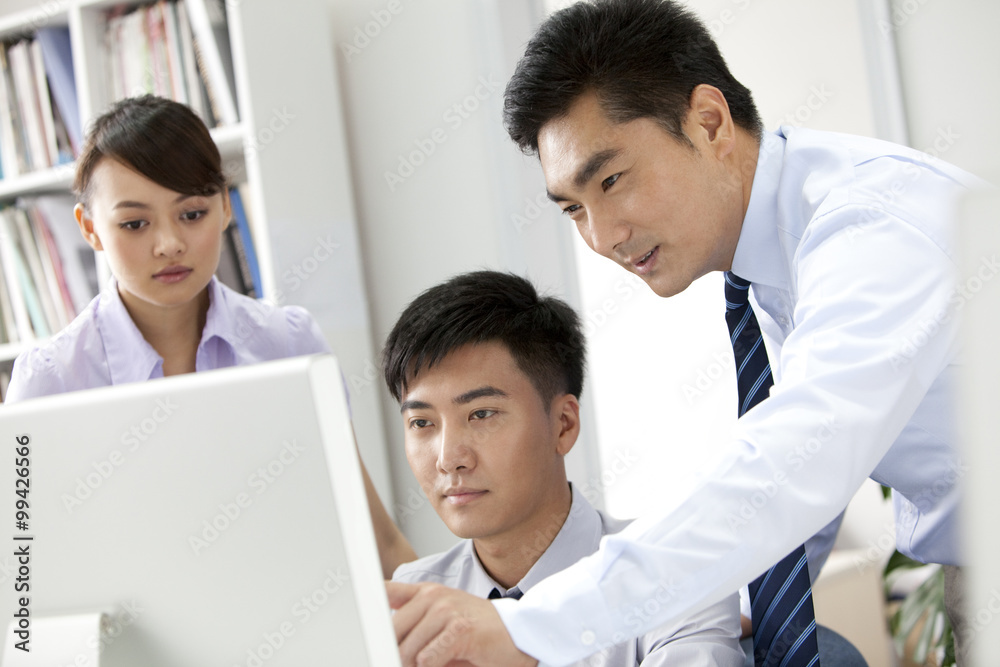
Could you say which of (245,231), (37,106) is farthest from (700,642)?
(37,106)

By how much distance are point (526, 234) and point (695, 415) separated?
0.62 meters

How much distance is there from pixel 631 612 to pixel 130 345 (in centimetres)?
113

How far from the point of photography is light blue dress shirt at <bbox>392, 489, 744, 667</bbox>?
101cm

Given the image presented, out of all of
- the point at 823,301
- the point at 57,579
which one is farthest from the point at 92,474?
the point at 823,301

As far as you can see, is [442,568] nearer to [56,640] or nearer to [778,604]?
[778,604]

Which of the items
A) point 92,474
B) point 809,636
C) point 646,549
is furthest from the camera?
point 809,636

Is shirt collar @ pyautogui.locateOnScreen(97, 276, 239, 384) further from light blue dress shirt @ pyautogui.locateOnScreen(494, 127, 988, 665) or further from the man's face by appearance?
light blue dress shirt @ pyautogui.locateOnScreen(494, 127, 988, 665)

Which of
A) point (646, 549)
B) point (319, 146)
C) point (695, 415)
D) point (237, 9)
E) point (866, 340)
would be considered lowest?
point (695, 415)

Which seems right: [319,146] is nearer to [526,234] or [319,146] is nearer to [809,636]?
[526,234]

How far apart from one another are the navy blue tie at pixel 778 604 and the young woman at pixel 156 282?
2.19ft

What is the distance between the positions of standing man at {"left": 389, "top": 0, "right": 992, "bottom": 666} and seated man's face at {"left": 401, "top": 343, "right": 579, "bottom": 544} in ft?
0.92

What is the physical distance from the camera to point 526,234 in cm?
212

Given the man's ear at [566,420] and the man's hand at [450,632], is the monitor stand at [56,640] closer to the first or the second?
the man's hand at [450,632]

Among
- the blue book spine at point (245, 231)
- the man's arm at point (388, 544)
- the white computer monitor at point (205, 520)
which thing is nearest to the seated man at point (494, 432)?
the man's arm at point (388, 544)
